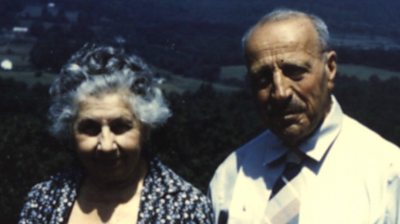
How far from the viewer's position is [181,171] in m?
11.5

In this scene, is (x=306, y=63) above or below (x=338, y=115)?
above

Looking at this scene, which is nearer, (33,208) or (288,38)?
(288,38)

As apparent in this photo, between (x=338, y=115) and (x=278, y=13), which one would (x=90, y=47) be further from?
(x=338, y=115)

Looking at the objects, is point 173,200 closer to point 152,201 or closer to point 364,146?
point 152,201

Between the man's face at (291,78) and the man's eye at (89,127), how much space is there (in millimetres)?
966

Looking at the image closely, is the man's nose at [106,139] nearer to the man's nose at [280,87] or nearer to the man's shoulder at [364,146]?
the man's nose at [280,87]

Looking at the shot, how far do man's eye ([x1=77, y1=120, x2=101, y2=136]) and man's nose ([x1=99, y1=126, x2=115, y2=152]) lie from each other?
5 cm

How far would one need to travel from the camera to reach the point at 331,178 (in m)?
3.65

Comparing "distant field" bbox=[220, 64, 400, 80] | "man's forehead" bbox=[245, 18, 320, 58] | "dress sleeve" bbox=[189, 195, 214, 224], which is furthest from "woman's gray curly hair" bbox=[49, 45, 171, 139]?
"distant field" bbox=[220, 64, 400, 80]

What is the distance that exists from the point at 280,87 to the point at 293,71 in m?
0.13

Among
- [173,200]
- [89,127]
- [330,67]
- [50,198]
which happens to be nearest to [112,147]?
[89,127]

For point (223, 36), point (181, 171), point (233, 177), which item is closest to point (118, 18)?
point (223, 36)

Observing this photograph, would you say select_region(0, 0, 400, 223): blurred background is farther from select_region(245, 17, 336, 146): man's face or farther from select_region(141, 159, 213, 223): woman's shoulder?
select_region(245, 17, 336, 146): man's face

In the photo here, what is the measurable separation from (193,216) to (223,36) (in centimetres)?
2153
